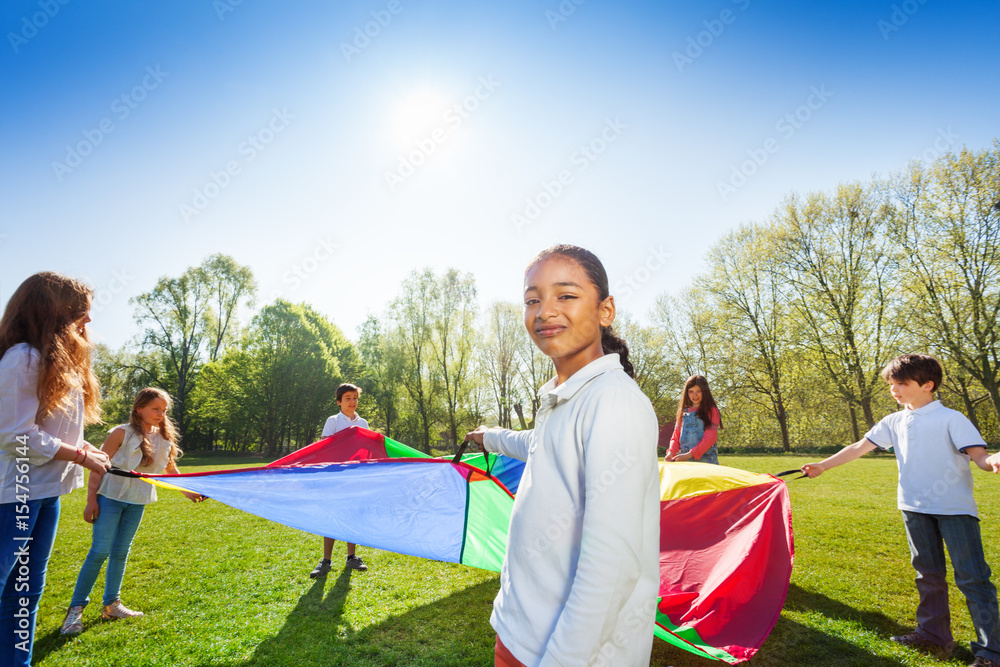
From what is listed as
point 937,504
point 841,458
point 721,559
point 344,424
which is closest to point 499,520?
point 721,559

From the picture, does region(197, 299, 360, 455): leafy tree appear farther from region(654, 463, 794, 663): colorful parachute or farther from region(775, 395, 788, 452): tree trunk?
region(654, 463, 794, 663): colorful parachute

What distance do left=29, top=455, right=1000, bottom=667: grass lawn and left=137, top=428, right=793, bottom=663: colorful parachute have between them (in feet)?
1.50

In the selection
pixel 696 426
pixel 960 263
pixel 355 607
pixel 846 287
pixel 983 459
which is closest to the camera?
pixel 983 459

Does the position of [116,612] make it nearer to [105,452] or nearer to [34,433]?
[105,452]

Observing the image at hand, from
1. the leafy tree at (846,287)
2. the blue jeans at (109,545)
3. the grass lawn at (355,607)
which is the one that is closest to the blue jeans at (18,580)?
the grass lawn at (355,607)

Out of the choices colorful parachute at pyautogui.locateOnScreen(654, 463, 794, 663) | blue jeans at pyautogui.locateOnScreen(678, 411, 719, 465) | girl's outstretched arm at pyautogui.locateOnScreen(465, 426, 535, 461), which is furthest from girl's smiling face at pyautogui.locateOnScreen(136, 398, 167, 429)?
blue jeans at pyautogui.locateOnScreen(678, 411, 719, 465)

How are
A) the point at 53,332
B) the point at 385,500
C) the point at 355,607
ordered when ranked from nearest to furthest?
the point at 53,332 < the point at 385,500 < the point at 355,607

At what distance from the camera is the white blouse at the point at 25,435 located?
→ 2.53 m

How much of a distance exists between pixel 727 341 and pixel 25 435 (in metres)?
29.3

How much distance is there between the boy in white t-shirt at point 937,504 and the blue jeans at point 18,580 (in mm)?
5247

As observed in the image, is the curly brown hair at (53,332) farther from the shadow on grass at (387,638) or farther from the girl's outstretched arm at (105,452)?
the shadow on grass at (387,638)

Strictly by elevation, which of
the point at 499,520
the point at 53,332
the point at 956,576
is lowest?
the point at 956,576

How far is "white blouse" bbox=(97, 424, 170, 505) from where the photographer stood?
13.9ft

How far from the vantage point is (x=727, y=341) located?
27.4 m
